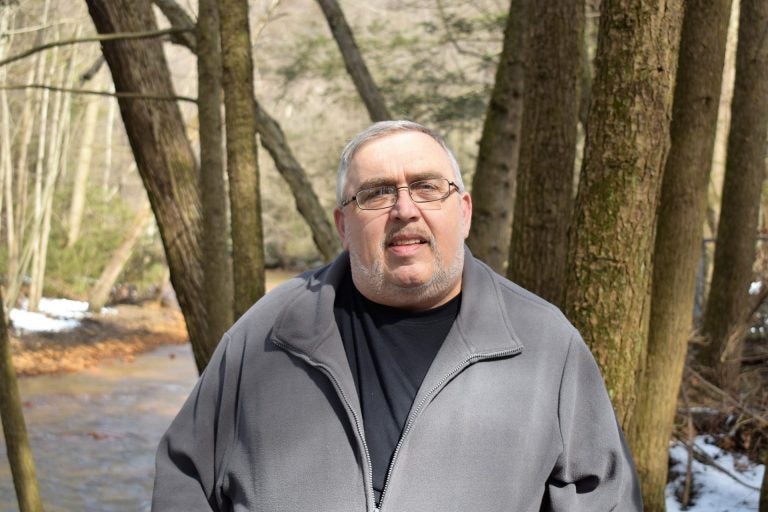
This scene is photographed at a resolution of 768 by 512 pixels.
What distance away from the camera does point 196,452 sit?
2.09 meters

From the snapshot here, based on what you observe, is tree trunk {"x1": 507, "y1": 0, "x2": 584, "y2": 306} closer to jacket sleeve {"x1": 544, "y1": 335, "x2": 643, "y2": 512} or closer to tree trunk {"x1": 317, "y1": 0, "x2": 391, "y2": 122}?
tree trunk {"x1": 317, "y1": 0, "x2": 391, "y2": 122}

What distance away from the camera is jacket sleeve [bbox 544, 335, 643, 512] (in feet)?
6.71

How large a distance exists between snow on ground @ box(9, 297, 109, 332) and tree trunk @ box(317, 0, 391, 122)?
10452 millimetres

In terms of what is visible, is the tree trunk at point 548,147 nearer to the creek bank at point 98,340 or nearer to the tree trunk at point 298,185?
the tree trunk at point 298,185

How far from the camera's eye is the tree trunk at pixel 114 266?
19766 millimetres

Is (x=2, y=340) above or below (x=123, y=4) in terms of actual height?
below

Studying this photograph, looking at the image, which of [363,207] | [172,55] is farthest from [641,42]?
[172,55]

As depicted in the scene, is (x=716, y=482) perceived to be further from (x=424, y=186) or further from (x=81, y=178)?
(x=81, y=178)

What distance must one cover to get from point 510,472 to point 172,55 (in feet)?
76.2

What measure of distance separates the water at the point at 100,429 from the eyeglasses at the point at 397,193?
7106mm

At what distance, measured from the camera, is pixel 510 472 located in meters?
2.00

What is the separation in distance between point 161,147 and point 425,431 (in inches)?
146

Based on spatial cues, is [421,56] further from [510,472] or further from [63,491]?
[510,472]

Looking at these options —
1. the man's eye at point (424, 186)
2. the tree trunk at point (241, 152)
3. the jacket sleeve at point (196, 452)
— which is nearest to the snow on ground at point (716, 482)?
the tree trunk at point (241, 152)
